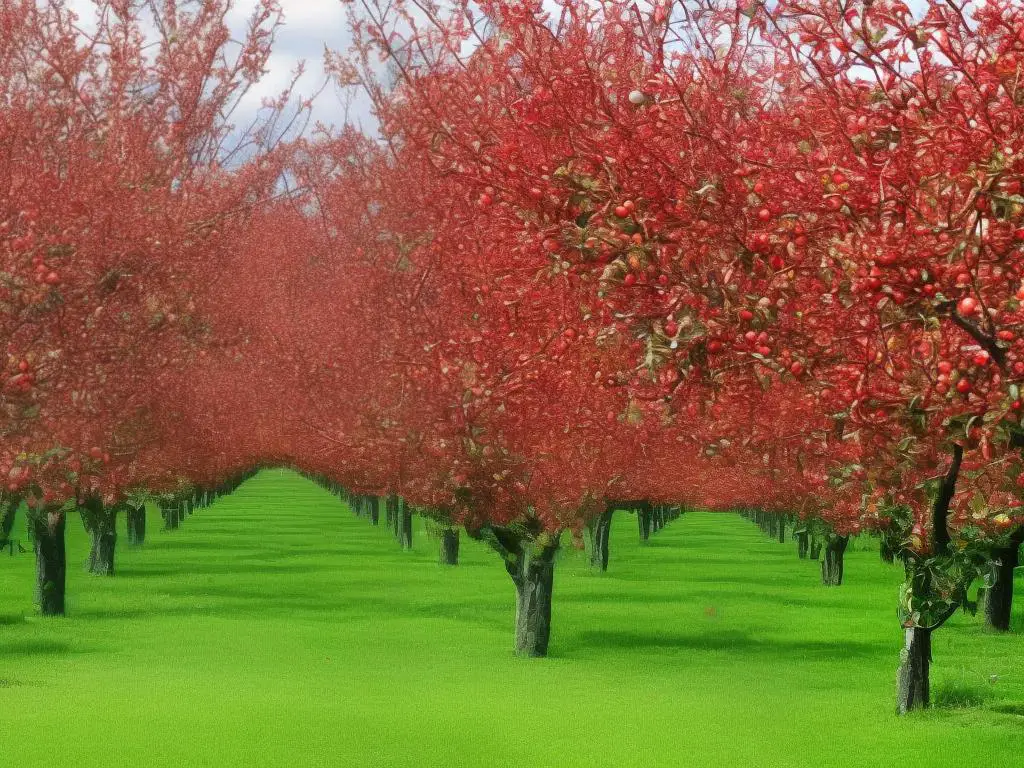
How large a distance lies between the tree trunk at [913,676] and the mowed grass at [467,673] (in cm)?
47

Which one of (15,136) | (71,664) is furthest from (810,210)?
(71,664)

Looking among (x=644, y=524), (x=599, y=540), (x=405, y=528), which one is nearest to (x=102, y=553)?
(x=405, y=528)

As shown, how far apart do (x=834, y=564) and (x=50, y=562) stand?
2259 centimetres

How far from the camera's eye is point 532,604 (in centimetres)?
2533

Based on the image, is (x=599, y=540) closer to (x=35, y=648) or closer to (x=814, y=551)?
(x=814, y=551)

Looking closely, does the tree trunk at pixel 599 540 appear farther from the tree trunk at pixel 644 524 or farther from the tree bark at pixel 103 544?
the tree bark at pixel 103 544

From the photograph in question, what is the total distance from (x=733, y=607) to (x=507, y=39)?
25.4 metres

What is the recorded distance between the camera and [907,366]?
35.0 feet

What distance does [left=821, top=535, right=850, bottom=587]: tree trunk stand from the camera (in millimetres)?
41844

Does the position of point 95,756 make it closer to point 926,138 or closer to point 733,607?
point 926,138

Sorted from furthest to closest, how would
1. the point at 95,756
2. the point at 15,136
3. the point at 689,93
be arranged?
the point at 15,136, the point at 95,756, the point at 689,93

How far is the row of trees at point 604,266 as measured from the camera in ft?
32.9

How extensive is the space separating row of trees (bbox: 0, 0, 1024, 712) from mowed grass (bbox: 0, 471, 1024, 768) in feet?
6.58

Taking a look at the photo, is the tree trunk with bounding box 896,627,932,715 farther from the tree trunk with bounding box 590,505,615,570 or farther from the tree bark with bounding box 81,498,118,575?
the tree trunk with bounding box 590,505,615,570
